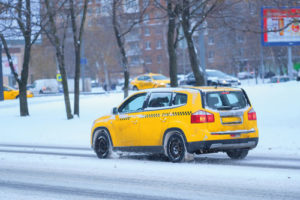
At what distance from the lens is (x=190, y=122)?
1214 centimetres

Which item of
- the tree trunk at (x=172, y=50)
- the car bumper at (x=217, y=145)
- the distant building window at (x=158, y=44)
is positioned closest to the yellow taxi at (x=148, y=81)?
the tree trunk at (x=172, y=50)

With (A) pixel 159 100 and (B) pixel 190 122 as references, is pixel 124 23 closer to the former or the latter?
(A) pixel 159 100

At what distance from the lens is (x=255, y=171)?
11062mm

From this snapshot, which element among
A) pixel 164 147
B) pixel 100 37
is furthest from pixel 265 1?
pixel 100 37

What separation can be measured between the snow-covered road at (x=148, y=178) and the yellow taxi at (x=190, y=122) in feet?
1.11

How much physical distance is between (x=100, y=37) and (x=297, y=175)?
7813 centimetres

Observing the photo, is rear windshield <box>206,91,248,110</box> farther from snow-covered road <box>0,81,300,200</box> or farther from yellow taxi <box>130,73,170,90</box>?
yellow taxi <box>130,73,170,90</box>

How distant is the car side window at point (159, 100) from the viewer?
12938 millimetres

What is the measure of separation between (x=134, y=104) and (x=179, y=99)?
5.07 ft

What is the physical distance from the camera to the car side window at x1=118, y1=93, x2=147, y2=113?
1369 centimetres

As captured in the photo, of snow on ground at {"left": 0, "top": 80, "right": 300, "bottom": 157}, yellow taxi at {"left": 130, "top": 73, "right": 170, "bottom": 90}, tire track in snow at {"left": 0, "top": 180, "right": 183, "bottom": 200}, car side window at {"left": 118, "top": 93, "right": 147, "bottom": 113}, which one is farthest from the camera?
yellow taxi at {"left": 130, "top": 73, "right": 170, "bottom": 90}

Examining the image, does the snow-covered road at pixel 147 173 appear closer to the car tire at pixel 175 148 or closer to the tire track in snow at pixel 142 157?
the tire track in snow at pixel 142 157

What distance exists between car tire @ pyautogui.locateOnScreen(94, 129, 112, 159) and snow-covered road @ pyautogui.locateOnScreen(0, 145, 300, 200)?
22 cm

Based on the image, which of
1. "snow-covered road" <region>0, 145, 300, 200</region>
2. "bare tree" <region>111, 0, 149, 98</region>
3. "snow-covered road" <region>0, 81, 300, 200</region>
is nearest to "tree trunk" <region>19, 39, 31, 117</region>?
"bare tree" <region>111, 0, 149, 98</region>
